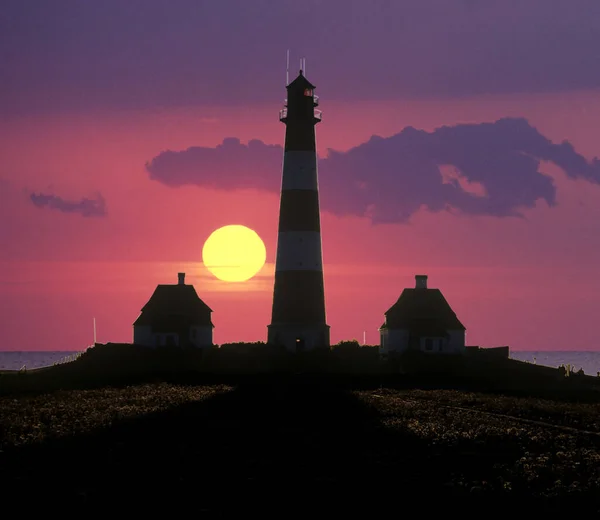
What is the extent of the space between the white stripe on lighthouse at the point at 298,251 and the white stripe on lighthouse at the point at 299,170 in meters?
3.33

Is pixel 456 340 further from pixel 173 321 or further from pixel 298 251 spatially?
pixel 173 321

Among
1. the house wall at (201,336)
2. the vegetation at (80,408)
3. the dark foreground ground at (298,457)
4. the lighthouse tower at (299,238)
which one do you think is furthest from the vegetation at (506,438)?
the house wall at (201,336)

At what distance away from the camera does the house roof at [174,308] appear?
278 feet

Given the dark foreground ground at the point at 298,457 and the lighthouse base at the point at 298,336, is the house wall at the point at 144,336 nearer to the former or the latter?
the lighthouse base at the point at 298,336

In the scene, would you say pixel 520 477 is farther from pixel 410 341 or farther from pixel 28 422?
pixel 410 341

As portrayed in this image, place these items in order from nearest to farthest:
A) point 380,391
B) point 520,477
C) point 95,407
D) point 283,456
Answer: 1. point 520,477
2. point 283,456
3. point 95,407
4. point 380,391

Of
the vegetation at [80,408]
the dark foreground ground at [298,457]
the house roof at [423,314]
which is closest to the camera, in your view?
the dark foreground ground at [298,457]

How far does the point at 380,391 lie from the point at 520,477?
31.1 metres

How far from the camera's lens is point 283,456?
30.8 metres

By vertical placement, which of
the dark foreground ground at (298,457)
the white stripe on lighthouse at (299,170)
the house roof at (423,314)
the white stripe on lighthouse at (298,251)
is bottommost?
the dark foreground ground at (298,457)

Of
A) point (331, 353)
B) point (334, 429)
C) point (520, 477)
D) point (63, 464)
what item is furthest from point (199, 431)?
point (331, 353)

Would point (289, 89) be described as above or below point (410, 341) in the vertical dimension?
above

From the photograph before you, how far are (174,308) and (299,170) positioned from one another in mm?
17670

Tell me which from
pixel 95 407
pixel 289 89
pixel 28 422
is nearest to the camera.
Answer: pixel 28 422
